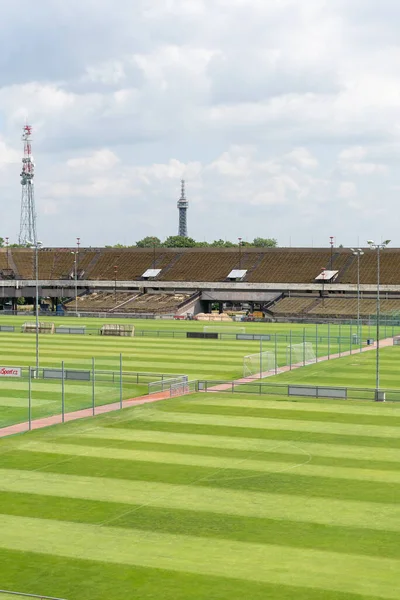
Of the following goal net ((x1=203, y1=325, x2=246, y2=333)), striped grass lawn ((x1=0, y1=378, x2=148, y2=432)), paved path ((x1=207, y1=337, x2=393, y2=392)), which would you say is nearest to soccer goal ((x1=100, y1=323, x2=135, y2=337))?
goal net ((x1=203, y1=325, x2=246, y2=333))

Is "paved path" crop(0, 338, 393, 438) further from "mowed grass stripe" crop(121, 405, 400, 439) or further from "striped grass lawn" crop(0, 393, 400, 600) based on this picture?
"mowed grass stripe" crop(121, 405, 400, 439)

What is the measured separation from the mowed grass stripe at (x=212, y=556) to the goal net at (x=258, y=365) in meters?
36.1

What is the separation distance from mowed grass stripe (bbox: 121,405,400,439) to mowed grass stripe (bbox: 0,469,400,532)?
10951mm

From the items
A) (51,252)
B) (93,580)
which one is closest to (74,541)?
(93,580)

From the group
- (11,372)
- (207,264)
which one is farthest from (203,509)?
(207,264)

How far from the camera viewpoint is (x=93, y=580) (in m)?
20.8

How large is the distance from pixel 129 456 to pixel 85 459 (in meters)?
1.68

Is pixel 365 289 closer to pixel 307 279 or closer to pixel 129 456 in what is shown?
pixel 307 279

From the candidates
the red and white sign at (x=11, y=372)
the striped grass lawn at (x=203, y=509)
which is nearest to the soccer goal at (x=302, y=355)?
the red and white sign at (x=11, y=372)

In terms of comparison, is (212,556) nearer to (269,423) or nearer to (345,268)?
(269,423)

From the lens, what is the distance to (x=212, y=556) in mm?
22516

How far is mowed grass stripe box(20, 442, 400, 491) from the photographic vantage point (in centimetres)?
3106

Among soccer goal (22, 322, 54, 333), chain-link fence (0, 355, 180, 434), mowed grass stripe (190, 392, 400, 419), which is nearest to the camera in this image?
chain-link fence (0, 355, 180, 434)

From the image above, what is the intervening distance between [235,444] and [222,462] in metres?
3.34
